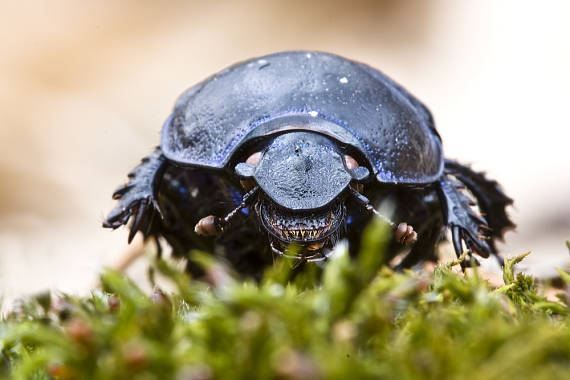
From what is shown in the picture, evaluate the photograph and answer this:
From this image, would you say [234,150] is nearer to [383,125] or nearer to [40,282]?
[383,125]

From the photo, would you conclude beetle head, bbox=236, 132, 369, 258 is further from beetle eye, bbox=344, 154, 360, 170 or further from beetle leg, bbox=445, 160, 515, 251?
beetle leg, bbox=445, 160, 515, 251

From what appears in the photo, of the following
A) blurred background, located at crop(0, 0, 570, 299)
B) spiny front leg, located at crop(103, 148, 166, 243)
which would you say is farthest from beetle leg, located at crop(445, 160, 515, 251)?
blurred background, located at crop(0, 0, 570, 299)

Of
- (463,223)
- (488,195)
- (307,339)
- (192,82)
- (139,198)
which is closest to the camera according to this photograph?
(307,339)

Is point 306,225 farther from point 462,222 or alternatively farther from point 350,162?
point 462,222

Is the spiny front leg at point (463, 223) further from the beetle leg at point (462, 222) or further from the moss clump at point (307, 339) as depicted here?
the moss clump at point (307, 339)

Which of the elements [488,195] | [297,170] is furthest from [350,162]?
[488,195]
